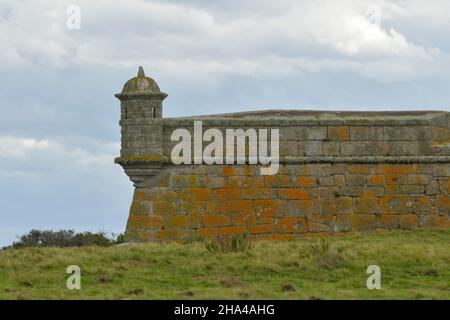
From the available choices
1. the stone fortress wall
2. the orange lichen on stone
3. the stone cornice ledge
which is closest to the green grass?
the stone fortress wall

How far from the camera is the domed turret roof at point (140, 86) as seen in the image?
1916 centimetres

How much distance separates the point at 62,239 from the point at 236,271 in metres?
9.81

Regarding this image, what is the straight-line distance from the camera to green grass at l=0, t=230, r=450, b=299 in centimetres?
1337

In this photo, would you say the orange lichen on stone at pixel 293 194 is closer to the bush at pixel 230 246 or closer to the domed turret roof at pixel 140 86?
the bush at pixel 230 246

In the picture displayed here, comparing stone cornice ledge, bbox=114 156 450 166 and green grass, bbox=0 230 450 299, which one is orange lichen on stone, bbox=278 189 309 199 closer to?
stone cornice ledge, bbox=114 156 450 166

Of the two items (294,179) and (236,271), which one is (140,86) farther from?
(236,271)

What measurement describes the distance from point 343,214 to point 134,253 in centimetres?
466

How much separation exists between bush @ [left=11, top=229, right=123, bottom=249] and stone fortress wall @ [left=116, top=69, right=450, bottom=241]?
11.9ft

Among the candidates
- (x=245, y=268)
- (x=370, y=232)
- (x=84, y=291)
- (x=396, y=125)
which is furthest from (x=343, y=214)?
(x=84, y=291)

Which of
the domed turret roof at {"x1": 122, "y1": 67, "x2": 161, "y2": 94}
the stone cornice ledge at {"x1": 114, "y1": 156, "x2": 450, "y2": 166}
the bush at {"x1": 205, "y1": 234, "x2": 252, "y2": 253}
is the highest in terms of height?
the domed turret roof at {"x1": 122, "y1": 67, "x2": 161, "y2": 94}

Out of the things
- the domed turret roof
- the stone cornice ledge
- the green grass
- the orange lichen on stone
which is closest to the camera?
the green grass

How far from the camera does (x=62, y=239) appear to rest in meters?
24.2

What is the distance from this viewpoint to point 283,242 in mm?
18578

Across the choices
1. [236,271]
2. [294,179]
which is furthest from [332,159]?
[236,271]
